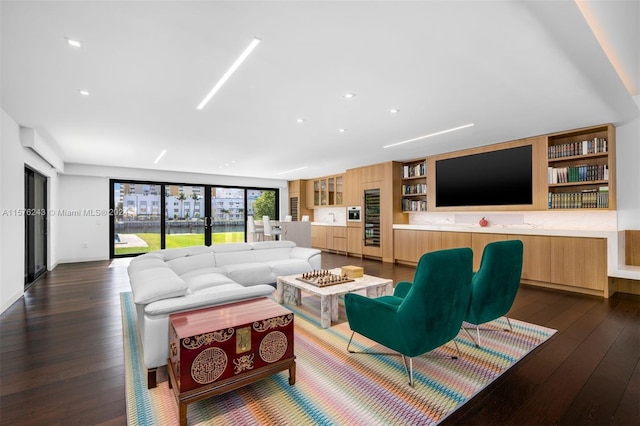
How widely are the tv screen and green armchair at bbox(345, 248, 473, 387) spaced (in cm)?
398

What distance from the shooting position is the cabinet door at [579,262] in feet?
14.2

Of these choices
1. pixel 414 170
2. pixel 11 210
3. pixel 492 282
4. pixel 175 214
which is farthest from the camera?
pixel 175 214

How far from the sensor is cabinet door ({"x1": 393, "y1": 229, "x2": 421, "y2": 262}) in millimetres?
6914

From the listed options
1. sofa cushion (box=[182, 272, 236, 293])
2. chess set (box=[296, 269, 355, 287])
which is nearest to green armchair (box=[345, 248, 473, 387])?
chess set (box=[296, 269, 355, 287])

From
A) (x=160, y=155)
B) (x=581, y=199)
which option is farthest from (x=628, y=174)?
(x=160, y=155)

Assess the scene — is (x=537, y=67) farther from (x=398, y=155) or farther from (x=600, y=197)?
(x=398, y=155)

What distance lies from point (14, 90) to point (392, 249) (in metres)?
6.95

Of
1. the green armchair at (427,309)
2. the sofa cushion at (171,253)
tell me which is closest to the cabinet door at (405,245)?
the green armchair at (427,309)

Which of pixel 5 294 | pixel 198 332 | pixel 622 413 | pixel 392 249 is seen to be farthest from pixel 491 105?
pixel 5 294

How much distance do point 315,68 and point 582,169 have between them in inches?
182

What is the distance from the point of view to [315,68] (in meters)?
2.74

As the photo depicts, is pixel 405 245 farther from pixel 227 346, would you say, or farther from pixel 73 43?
pixel 73 43

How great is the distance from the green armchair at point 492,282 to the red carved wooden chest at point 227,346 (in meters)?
1.69

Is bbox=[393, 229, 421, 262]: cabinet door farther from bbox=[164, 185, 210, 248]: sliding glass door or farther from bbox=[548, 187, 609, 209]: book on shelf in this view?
bbox=[164, 185, 210, 248]: sliding glass door
